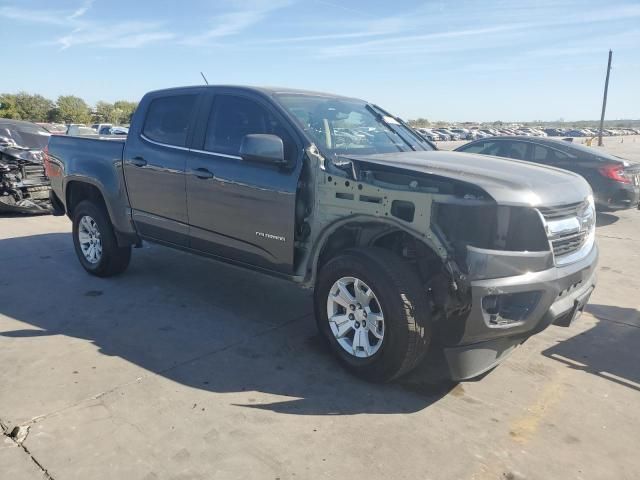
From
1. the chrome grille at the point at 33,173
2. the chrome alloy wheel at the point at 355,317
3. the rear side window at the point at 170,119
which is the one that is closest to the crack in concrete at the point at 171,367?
the chrome alloy wheel at the point at 355,317

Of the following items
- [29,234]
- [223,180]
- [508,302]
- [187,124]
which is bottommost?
[29,234]

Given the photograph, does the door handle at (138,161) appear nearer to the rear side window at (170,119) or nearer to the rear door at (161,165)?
the rear door at (161,165)

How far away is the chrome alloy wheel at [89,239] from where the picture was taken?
5.89 metres

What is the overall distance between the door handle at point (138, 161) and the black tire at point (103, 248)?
82cm

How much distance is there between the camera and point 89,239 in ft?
19.7

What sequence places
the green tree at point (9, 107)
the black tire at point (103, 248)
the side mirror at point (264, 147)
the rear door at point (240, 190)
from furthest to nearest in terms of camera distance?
1. the green tree at point (9, 107)
2. the black tire at point (103, 248)
3. the rear door at point (240, 190)
4. the side mirror at point (264, 147)

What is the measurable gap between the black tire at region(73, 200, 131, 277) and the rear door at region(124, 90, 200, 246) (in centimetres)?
50

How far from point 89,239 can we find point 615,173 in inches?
334

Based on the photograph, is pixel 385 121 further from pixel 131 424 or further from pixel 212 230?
pixel 131 424

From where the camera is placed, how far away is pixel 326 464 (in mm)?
2816

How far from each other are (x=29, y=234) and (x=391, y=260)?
682 centimetres

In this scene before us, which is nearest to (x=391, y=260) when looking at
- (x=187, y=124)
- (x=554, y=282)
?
(x=554, y=282)

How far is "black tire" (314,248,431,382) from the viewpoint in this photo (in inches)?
133

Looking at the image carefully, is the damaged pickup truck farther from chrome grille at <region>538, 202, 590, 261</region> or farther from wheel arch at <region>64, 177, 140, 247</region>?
chrome grille at <region>538, 202, 590, 261</region>
